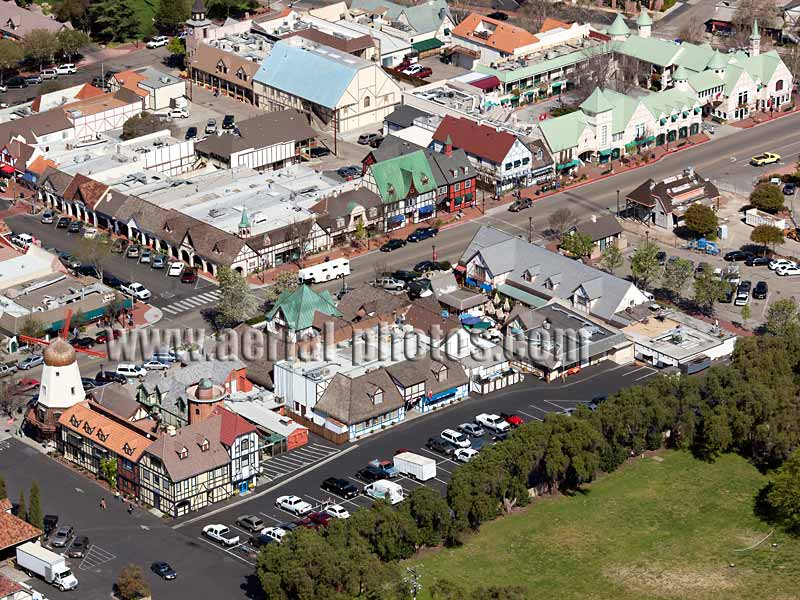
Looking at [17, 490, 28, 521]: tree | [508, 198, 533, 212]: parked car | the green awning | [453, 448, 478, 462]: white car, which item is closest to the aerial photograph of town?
the green awning

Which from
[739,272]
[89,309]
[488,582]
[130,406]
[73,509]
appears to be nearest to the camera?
[488,582]

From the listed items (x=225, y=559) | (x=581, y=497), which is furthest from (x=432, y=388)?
(x=225, y=559)

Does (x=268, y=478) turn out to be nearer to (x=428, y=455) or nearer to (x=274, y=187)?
(x=428, y=455)

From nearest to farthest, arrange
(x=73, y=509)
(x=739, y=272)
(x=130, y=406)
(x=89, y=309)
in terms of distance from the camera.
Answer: (x=73, y=509) → (x=130, y=406) → (x=89, y=309) → (x=739, y=272)

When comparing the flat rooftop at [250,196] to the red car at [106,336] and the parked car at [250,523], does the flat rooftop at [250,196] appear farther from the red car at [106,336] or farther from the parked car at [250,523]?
the parked car at [250,523]

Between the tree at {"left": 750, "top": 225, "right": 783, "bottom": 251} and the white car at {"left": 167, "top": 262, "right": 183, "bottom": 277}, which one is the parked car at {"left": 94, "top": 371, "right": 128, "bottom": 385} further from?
the tree at {"left": 750, "top": 225, "right": 783, "bottom": 251}

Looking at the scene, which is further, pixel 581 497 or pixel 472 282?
pixel 472 282

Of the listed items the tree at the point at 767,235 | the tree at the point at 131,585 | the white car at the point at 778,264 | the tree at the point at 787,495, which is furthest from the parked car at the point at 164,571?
the tree at the point at 767,235
